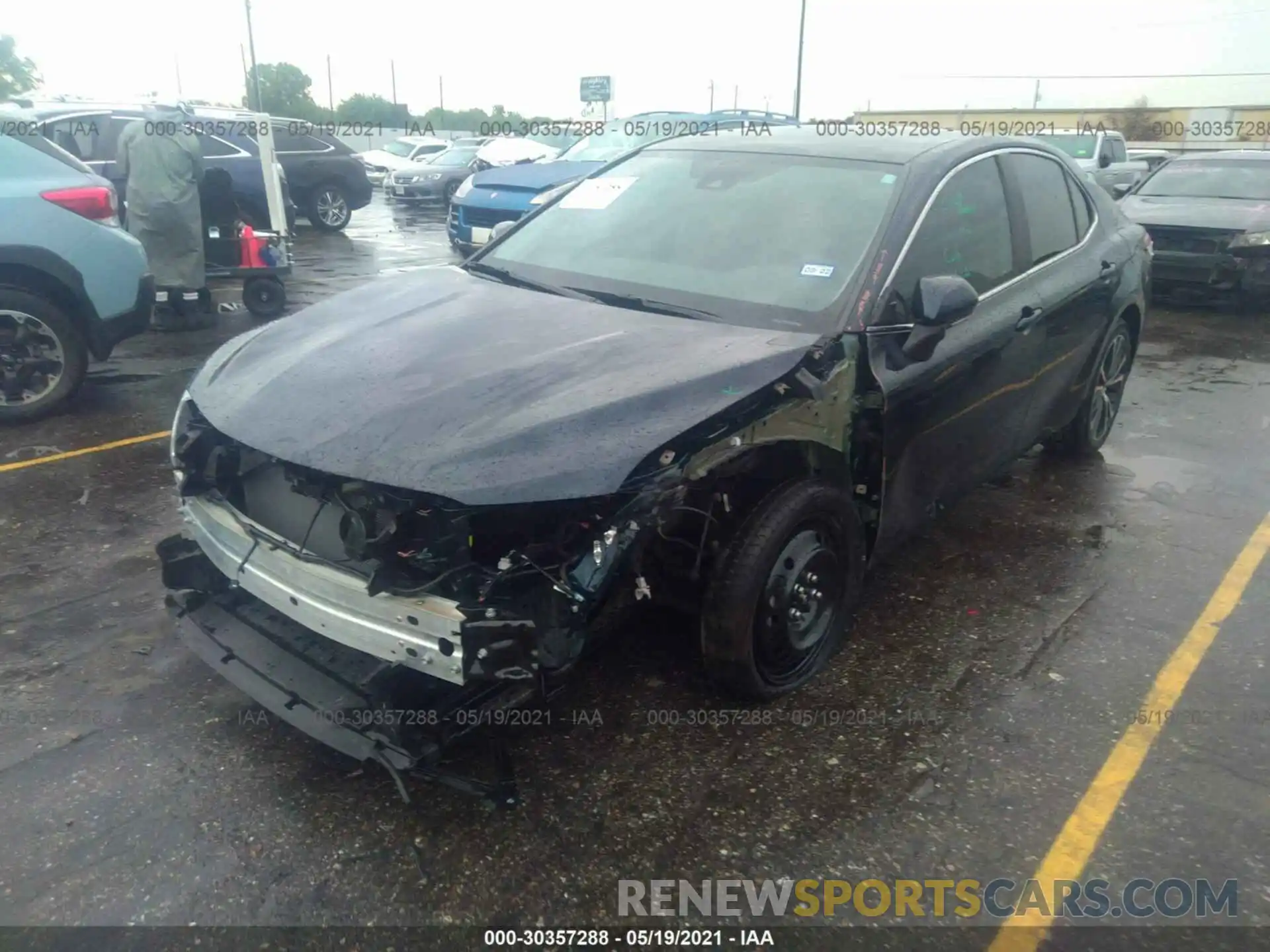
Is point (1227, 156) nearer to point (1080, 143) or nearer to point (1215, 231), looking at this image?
point (1215, 231)

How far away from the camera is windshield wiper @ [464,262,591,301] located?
139 inches

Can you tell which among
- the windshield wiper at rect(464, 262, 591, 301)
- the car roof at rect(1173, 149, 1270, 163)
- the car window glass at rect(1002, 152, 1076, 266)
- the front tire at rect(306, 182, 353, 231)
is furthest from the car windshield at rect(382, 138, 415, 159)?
the car window glass at rect(1002, 152, 1076, 266)

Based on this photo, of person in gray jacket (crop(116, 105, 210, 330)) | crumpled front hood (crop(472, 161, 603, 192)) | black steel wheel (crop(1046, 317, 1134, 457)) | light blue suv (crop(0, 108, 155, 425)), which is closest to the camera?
black steel wheel (crop(1046, 317, 1134, 457))

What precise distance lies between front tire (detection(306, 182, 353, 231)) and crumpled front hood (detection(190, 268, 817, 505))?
43.2ft

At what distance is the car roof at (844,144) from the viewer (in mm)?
3679

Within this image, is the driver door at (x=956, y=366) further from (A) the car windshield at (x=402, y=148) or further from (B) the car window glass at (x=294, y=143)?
(A) the car windshield at (x=402, y=148)

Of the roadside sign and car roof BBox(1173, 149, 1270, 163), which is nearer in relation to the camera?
car roof BBox(1173, 149, 1270, 163)

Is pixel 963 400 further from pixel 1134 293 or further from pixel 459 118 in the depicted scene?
pixel 459 118

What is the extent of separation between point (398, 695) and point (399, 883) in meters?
0.46

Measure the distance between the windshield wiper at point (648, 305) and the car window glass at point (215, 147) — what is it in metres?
10.8

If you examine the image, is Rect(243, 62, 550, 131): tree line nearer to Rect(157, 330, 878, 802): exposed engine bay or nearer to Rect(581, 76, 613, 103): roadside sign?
Rect(581, 76, 613, 103): roadside sign

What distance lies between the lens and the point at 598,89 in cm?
3228

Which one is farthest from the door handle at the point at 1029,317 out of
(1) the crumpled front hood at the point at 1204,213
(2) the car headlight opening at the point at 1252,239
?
(2) the car headlight opening at the point at 1252,239

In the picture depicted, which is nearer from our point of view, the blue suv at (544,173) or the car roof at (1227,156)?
the blue suv at (544,173)
